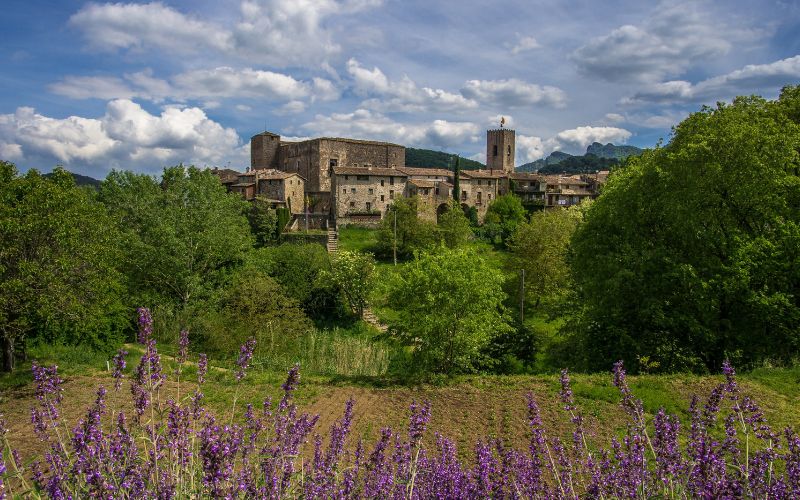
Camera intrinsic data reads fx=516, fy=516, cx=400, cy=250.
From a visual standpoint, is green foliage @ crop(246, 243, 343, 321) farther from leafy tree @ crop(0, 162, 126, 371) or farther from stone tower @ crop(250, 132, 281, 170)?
stone tower @ crop(250, 132, 281, 170)

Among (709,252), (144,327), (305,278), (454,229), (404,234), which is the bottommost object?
(305,278)

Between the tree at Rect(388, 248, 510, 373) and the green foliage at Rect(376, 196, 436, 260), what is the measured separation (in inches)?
1129

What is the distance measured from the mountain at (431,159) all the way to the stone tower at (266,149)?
2870 inches

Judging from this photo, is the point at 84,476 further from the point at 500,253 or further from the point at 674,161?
the point at 500,253

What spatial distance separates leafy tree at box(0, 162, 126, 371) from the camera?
15.7 m

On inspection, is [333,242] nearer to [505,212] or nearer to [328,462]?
[505,212]

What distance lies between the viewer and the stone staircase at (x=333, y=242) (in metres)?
47.7

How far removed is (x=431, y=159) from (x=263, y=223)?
10707 cm

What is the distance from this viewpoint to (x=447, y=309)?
17.1 m

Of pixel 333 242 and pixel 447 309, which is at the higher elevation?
pixel 333 242

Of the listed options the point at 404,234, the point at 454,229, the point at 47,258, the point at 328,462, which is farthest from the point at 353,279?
the point at 328,462

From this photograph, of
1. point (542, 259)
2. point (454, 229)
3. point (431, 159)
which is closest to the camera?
point (542, 259)

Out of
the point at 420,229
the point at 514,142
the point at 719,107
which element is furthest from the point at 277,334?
the point at 514,142

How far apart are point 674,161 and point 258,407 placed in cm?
1575
